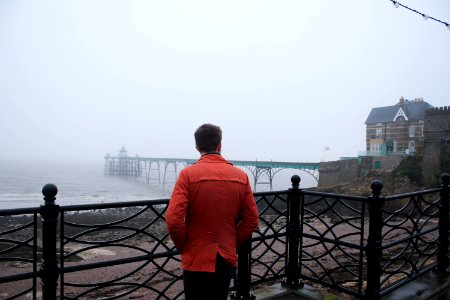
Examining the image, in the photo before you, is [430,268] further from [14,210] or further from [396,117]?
[396,117]

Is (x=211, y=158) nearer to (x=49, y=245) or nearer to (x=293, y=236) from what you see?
(x=49, y=245)

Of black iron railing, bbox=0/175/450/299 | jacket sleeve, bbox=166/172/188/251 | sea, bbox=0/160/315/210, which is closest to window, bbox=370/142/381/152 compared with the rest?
sea, bbox=0/160/315/210

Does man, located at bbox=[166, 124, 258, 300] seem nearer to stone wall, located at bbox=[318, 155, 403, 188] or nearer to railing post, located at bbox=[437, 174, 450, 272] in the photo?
railing post, located at bbox=[437, 174, 450, 272]

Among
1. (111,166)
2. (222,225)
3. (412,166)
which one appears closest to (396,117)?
(412,166)

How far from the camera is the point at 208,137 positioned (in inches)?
100

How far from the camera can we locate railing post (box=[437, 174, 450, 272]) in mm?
4570

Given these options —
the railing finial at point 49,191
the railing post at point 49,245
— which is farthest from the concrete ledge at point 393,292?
the railing finial at point 49,191

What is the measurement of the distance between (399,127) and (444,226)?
46.7m

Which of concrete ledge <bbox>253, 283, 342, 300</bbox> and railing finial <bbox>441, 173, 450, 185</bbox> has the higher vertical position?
railing finial <bbox>441, 173, 450, 185</bbox>

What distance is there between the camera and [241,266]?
11.6ft

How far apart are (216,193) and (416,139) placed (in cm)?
4943

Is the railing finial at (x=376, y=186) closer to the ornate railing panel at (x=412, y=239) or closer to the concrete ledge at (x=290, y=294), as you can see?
the ornate railing panel at (x=412, y=239)

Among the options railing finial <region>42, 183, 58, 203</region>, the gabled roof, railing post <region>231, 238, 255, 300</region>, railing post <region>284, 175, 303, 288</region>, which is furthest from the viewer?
the gabled roof

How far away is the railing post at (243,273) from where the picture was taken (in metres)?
3.56
